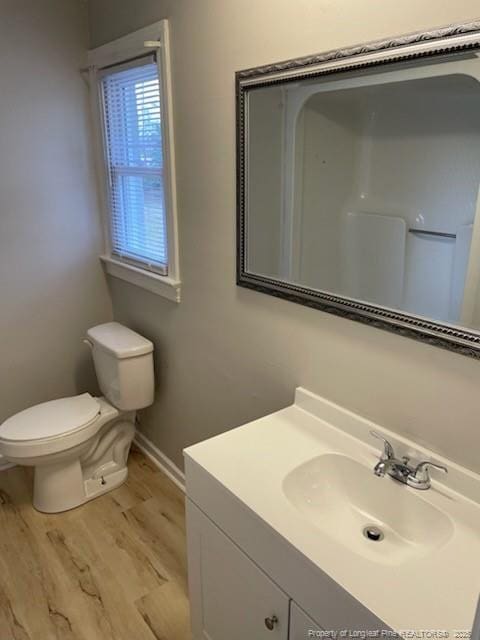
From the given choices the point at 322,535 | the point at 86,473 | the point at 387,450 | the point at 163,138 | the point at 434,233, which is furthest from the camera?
the point at 86,473

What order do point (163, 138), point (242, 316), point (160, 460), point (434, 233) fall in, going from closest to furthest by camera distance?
point (434, 233)
point (242, 316)
point (163, 138)
point (160, 460)

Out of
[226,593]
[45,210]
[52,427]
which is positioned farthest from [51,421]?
[226,593]

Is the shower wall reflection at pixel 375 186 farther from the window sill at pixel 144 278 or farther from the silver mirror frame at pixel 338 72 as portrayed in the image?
the window sill at pixel 144 278

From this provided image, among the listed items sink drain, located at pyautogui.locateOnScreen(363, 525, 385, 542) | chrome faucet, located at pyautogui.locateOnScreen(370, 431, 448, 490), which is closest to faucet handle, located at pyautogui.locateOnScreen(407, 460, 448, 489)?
chrome faucet, located at pyautogui.locateOnScreen(370, 431, 448, 490)

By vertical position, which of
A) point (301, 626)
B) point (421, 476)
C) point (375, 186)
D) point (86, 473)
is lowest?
point (86, 473)

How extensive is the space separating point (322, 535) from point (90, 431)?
1468mm

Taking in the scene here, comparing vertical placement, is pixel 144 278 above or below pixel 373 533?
above

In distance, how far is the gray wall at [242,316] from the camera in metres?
1.20

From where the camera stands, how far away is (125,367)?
7.50 ft

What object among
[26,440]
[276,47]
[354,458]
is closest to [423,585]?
[354,458]

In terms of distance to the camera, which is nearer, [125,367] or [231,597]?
[231,597]

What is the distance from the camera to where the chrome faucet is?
1244 mm

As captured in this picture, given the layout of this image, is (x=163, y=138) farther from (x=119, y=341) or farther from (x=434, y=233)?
(x=434, y=233)

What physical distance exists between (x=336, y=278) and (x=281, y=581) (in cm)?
81
